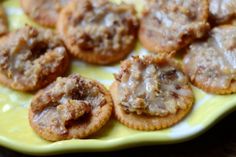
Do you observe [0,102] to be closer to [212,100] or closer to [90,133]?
[90,133]

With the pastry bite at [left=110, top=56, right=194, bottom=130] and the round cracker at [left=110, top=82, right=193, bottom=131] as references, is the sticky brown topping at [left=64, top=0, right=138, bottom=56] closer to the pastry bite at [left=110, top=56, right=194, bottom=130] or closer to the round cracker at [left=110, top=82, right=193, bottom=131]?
the pastry bite at [left=110, top=56, right=194, bottom=130]

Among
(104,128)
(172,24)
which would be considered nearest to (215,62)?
(172,24)

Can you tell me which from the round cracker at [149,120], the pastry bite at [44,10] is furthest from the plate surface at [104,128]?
the pastry bite at [44,10]

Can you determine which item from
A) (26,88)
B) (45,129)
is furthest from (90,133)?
(26,88)

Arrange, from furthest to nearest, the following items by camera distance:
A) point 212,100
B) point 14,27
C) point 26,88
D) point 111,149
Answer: point 14,27, point 26,88, point 212,100, point 111,149

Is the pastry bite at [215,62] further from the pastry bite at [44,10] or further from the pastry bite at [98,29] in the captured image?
the pastry bite at [44,10]

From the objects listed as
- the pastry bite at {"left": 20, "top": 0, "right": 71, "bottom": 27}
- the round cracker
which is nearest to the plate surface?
the round cracker
